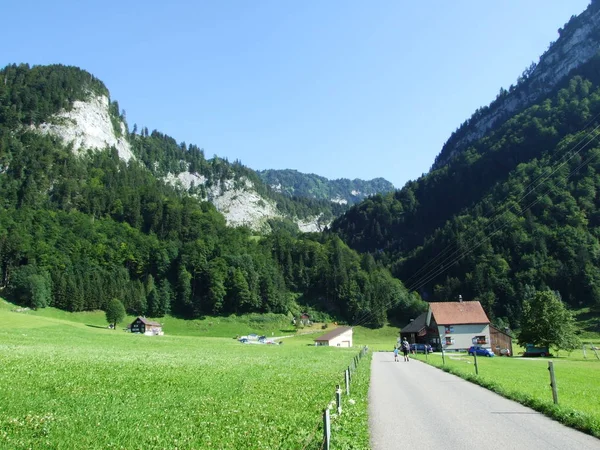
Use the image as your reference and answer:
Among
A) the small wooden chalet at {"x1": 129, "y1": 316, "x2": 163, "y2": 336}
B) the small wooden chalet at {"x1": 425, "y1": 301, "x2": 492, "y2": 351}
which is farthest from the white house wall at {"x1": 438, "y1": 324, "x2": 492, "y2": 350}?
the small wooden chalet at {"x1": 129, "y1": 316, "x2": 163, "y2": 336}

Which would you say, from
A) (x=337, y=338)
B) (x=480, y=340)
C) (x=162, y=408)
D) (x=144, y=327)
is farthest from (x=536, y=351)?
(x=144, y=327)

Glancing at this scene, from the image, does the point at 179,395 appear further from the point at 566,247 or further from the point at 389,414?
the point at 566,247

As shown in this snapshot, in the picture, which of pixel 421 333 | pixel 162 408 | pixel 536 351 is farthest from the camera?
pixel 421 333

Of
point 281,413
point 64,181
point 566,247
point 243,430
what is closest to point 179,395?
point 281,413

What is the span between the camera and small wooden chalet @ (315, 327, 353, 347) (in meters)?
95.2

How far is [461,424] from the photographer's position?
12922 mm

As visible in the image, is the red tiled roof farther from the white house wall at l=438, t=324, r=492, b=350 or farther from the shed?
the shed

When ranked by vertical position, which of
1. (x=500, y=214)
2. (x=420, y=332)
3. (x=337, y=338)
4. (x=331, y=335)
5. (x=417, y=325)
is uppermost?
(x=500, y=214)

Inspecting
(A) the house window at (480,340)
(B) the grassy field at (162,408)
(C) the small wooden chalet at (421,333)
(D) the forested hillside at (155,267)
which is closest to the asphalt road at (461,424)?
(B) the grassy field at (162,408)

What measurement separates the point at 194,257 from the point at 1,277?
5846cm

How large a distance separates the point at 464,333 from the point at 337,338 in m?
25.9

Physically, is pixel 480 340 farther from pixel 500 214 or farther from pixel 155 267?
pixel 155 267

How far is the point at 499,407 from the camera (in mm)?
15820

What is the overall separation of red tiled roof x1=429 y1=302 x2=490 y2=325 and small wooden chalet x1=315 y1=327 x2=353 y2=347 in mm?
19855
